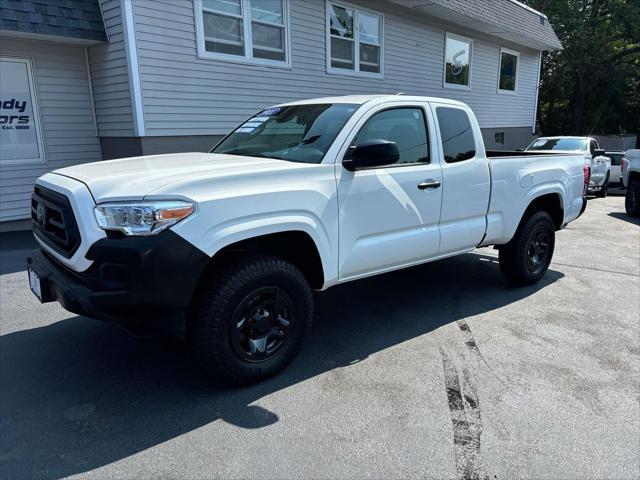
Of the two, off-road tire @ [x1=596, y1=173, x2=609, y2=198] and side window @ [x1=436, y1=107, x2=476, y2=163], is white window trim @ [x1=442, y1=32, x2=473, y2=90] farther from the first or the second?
side window @ [x1=436, y1=107, x2=476, y2=163]

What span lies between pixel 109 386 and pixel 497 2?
53.4ft

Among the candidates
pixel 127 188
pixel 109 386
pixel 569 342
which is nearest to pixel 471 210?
pixel 569 342

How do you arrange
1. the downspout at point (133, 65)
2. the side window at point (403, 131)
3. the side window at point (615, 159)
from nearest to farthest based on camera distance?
the side window at point (403, 131), the downspout at point (133, 65), the side window at point (615, 159)

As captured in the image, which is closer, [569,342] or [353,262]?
[353,262]

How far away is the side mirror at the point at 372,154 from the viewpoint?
3.56 meters

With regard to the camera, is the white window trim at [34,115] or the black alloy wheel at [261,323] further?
the white window trim at [34,115]

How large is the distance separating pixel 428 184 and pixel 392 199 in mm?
479

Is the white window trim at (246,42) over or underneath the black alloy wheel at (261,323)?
over

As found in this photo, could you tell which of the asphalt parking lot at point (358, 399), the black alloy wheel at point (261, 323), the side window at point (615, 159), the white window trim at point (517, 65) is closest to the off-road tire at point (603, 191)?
the side window at point (615, 159)

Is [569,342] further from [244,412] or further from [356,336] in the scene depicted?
[244,412]

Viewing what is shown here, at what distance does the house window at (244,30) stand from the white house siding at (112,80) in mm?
1373

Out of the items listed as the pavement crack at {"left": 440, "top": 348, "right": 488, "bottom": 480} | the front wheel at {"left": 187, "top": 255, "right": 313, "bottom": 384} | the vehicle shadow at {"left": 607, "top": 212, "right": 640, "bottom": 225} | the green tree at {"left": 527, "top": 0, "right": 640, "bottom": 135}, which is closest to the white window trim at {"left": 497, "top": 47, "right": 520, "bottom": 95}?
the vehicle shadow at {"left": 607, "top": 212, "right": 640, "bottom": 225}

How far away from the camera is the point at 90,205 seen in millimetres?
2906

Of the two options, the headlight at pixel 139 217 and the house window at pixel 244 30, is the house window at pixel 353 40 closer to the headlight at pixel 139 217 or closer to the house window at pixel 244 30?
the house window at pixel 244 30
